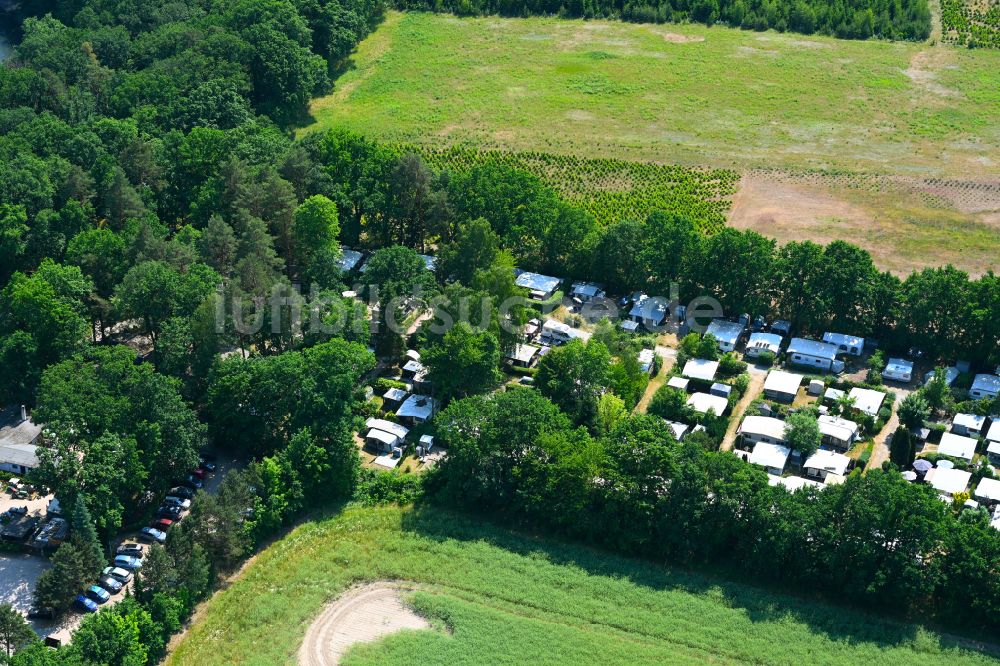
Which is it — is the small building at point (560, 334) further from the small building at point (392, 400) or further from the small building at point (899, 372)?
the small building at point (899, 372)

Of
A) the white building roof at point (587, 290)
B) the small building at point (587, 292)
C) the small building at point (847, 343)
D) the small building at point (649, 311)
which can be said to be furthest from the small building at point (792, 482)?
the white building roof at point (587, 290)

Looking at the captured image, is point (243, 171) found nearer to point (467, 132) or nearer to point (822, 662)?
point (467, 132)

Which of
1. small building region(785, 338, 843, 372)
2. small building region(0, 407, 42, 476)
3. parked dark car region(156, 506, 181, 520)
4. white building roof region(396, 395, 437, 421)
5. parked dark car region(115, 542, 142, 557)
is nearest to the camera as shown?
parked dark car region(115, 542, 142, 557)

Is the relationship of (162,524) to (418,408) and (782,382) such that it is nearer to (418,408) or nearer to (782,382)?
(418,408)

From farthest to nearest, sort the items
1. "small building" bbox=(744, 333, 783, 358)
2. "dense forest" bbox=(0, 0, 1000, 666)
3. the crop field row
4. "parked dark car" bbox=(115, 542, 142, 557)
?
the crop field row < "small building" bbox=(744, 333, 783, 358) < "parked dark car" bbox=(115, 542, 142, 557) < "dense forest" bbox=(0, 0, 1000, 666)

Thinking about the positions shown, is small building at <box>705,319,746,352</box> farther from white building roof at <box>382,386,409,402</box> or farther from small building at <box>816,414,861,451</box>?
white building roof at <box>382,386,409,402</box>

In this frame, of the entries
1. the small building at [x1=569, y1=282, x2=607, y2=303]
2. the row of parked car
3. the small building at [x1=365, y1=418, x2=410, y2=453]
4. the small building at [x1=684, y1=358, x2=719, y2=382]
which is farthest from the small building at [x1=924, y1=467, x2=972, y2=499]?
the row of parked car
